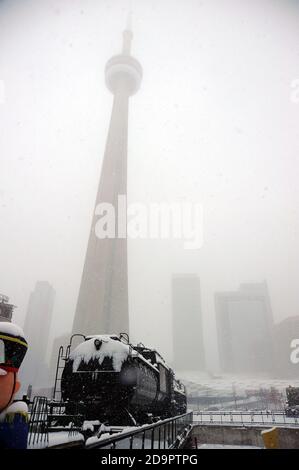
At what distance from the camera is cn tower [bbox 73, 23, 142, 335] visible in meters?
49.4

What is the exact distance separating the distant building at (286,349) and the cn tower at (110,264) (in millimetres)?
103545

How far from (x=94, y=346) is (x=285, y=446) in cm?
1570

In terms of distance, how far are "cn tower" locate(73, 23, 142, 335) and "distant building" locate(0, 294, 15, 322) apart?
12596 mm

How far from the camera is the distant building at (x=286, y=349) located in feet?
420

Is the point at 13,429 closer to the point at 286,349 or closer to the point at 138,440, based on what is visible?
the point at 138,440

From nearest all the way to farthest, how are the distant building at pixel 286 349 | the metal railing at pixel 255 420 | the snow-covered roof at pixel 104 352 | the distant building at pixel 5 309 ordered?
1. the snow-covered roof at pixel 104 352
2. the metal railing at pixel 255 420
3. the distant building at pixel 5 309
4. the distant building at pixel 286 349

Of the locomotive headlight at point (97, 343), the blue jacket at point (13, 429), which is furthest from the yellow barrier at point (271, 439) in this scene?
the blue jacket at point (13, 429)

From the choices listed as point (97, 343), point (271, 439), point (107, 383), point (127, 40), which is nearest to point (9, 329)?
point (107, 383)

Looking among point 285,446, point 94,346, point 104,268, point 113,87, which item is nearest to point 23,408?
point 94,346

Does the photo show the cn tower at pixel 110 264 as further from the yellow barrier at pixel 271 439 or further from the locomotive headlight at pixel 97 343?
the yellow barrier at pixel 271 439

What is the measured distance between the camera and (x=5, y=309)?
38.8m

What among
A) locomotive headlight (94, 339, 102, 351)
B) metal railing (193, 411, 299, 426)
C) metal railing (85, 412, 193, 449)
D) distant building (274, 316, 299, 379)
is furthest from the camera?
distant building (274, 316, 299, 379)

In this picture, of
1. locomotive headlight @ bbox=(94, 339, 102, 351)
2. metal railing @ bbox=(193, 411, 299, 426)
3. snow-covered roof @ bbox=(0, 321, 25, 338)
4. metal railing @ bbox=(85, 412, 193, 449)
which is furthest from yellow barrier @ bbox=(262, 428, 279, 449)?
metal railing @ bbox=(193, 411, 299, 426)

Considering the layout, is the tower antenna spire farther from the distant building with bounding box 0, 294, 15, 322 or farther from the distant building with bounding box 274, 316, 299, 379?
the distant building with bounding box 274, 316, 299, 379
